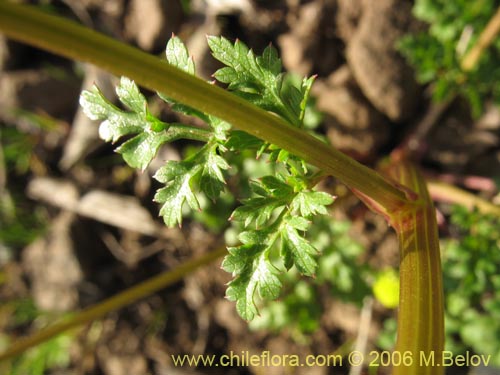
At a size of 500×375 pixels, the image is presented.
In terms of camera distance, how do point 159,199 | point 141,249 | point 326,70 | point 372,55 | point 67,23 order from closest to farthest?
point 67,23
point 159,199
point 372,55
point 326,70
point 141,249

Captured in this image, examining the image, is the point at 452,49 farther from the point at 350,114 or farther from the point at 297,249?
the point at 297,249

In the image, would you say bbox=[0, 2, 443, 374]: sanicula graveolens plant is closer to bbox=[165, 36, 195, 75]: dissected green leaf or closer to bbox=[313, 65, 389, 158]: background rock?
bbox=[165, 36, 195, 75]: dissected green leaf

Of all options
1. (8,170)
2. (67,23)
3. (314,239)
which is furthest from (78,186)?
(67,23)

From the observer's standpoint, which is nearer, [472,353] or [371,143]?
[472,353]

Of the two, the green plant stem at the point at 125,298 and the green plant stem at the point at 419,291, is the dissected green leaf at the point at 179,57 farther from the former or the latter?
the green plant stem at the point at 125,298

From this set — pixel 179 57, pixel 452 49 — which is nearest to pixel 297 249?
pixel 179 57

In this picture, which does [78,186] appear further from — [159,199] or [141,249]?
[159,199]
